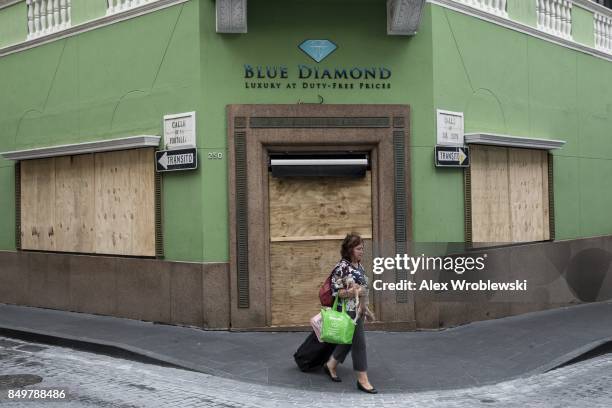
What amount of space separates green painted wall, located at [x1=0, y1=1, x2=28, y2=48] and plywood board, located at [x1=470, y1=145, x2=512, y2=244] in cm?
851

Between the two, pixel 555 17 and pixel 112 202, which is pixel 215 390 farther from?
pixel 555 17

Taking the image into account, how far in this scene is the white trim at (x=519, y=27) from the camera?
10.5 meters

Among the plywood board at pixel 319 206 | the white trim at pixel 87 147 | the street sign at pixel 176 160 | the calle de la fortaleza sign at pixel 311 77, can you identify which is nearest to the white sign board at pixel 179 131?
the street sign at pixel 176 160

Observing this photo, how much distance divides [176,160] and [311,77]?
2.38 m

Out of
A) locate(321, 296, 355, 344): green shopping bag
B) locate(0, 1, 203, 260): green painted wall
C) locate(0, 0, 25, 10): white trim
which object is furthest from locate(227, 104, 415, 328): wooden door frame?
locate(0, 0, 25, 10): white trim

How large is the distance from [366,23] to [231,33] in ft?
6.67

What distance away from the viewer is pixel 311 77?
988 centimetres

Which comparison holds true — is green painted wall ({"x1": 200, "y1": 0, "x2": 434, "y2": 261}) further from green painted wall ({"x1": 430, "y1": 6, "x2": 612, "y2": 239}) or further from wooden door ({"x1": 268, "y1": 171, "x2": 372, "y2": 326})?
wooden door ({"x1": 268, "y1": 171, "x2": 372, "y2": 326})

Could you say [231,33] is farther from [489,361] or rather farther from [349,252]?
[489,361]

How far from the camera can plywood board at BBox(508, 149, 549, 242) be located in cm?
1173

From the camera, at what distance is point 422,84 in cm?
1011

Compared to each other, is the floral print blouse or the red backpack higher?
the floral print blouse

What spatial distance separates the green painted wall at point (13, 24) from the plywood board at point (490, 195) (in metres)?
8.51

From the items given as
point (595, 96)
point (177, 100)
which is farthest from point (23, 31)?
point (595, 96)
